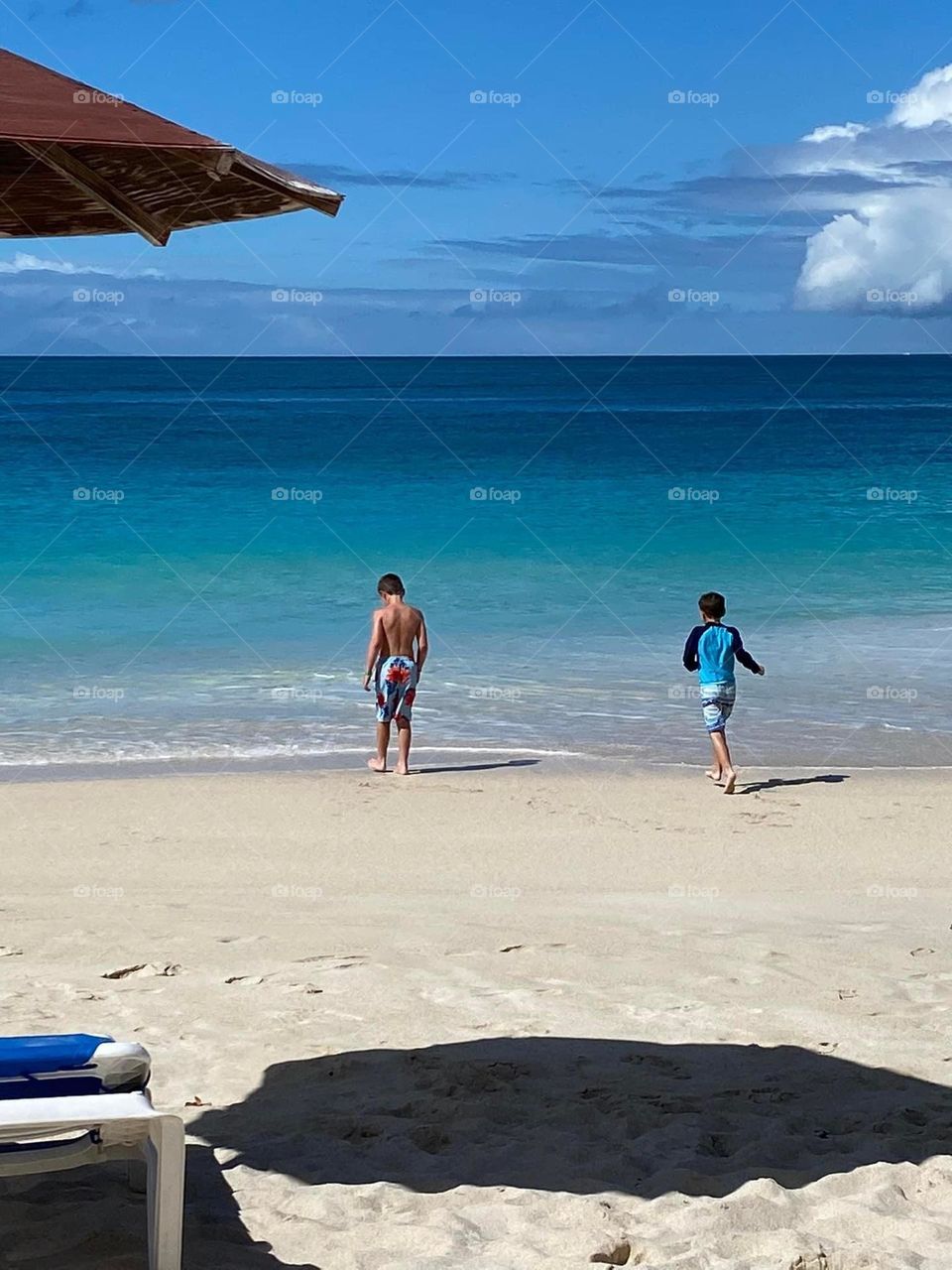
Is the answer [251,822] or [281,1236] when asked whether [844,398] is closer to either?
[251,822]

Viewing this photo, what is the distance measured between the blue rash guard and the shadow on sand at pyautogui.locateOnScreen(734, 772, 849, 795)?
2.55 ft

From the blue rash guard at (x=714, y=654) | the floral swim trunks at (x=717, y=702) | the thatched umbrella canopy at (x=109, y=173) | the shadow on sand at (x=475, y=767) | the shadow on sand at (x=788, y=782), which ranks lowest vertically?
the shadow on sand at (x=788, y=782)

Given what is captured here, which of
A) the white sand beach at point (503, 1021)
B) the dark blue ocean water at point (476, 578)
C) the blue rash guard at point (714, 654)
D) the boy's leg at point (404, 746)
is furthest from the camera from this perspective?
the dark blue ocean water at point (476, 578)

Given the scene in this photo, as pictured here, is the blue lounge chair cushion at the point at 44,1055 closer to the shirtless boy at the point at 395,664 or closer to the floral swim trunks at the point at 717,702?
the shirtless boy at the point at 395,664

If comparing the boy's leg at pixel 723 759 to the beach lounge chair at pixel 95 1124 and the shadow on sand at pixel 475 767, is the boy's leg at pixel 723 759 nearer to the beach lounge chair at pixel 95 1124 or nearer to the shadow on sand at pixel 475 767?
the shadow on sand at pixel 475 767

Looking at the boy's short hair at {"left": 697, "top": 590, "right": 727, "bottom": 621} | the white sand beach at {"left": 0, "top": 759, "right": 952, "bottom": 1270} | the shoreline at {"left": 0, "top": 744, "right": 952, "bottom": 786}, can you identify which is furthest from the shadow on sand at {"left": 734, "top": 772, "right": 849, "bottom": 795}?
the boy's short hair at {"left": 697, "top": 590, "right": 727, "bottom": 621}

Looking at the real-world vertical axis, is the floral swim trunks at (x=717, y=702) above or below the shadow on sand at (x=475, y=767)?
above

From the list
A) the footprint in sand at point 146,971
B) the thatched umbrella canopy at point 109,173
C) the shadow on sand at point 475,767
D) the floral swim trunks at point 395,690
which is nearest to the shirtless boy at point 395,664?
the floral swim trunks at point 395,690

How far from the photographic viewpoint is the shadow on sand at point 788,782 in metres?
9.89

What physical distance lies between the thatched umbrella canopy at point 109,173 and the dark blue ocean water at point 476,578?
6.71 meters

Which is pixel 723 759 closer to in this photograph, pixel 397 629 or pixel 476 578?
pixel 397 629

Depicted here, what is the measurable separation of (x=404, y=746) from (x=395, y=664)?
72 centimetres

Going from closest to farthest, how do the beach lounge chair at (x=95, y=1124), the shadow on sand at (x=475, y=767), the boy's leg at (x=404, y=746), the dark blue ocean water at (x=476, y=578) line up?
the beach lounge chair at (x=95, y=1124)
the boy's leg at (x=404, y=746)
the shadow on sand at (x=475, y=767)
the dark blue ocean water at (x=476, y=578)

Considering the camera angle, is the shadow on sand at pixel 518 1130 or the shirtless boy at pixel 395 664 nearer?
the shadow on sand at pixel 518 1130
